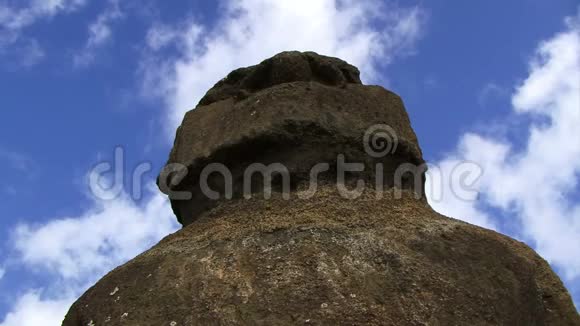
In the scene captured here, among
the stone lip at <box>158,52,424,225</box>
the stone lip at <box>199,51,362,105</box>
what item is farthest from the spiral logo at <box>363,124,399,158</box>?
the stone lip at <box>199,51,362,105</box>

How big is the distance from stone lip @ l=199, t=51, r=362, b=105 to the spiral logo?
20.1 inches

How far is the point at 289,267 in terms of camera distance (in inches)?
150

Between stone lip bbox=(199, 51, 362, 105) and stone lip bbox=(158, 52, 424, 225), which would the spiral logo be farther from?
stone lip bbox=(199, 51, 362, 105)

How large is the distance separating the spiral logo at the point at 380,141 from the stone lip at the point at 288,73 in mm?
510

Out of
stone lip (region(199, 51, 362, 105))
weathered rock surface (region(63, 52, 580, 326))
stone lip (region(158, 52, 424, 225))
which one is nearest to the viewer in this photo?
weathered rock surface (region(63, 52, 580, 326))

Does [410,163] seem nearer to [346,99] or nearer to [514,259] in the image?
[346,99]

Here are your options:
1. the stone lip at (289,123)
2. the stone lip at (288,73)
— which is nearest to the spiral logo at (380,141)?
the stone lip at (289,123)

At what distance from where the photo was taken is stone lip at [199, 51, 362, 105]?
521 centimetres

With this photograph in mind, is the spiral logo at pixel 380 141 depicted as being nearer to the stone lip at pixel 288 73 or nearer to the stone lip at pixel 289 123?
the stone lip at pixel 289 123

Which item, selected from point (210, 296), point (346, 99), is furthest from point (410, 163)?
point (210, 296)

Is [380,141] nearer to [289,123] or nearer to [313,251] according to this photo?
[289,123]

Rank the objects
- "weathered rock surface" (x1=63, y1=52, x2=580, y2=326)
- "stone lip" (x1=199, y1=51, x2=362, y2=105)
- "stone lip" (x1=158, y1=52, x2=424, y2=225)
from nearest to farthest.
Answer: "weathered rock surface" (x1=63, y1=52, x2=580, y2=326), "stone lip" (x1=158, y1=52, x2=424, y2=225), "stone lip" (x1=199, y1=51, x2=362, y2=105)

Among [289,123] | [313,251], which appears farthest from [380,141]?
[313,251]

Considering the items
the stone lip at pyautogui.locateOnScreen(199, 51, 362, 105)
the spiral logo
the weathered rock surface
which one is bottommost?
the weathered rock surface
